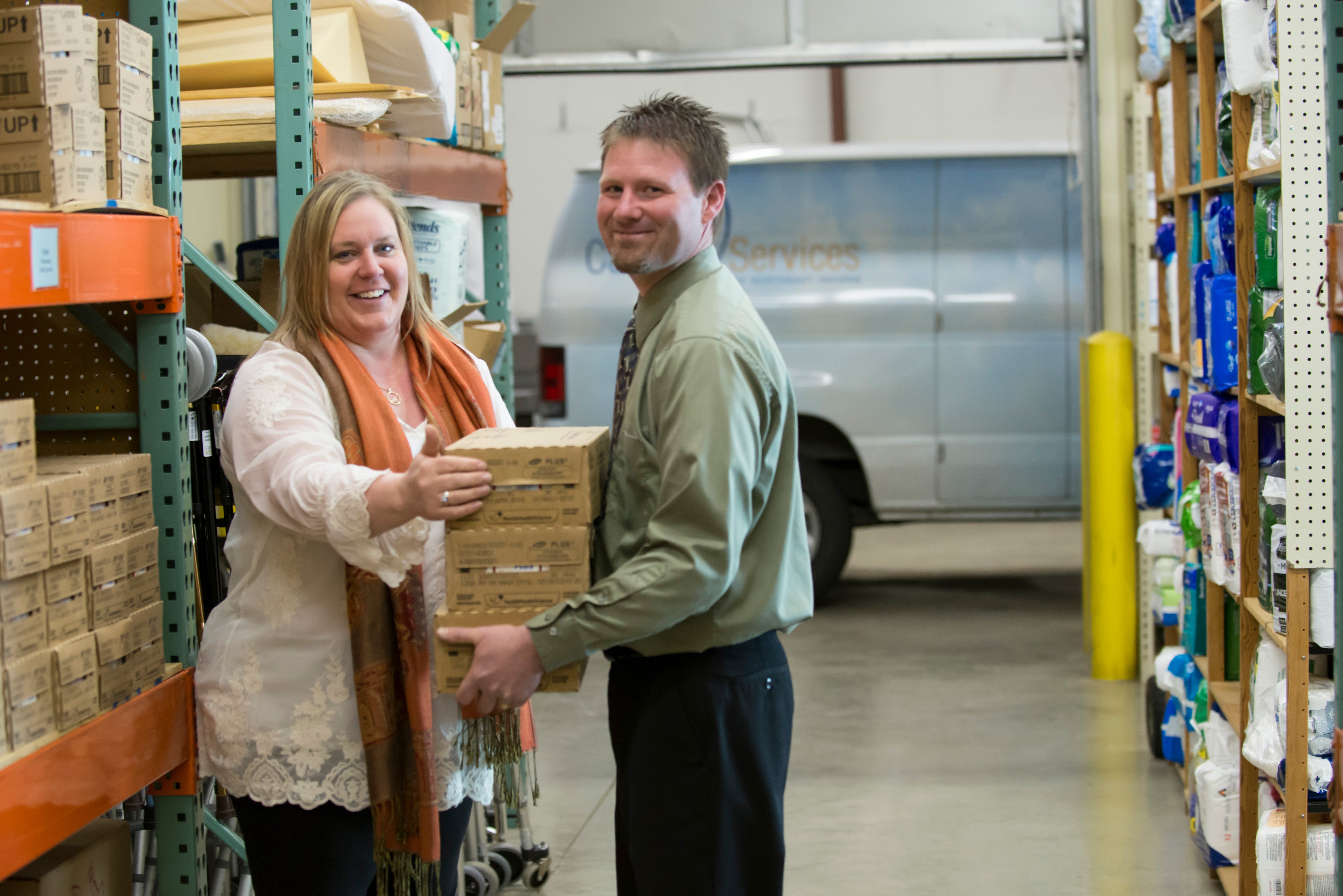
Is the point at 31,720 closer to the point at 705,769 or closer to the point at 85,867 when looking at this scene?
the point at 85,867

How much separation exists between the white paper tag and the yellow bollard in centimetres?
422

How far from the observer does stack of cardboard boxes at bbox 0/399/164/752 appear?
1.75m

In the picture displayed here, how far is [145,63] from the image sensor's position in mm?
2100

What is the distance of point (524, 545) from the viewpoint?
6.16ft

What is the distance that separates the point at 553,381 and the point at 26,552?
4491mm

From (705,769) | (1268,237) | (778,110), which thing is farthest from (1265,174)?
(778,110)

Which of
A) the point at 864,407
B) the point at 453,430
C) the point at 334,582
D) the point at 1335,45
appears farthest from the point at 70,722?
the point at 864,407

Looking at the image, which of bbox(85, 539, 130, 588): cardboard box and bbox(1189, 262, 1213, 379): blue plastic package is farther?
bbox(1189, 262, 1213, 379): blue plastic package

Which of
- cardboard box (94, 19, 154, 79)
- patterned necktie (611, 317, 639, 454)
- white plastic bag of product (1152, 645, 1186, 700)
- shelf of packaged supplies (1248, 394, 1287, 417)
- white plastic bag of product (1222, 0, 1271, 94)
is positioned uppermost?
white plastic bag of product (1222, 0, 1271, 94)

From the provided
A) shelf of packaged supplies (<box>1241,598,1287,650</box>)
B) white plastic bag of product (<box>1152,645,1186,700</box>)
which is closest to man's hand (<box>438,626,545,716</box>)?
shelf of packaged supplies (<box>1241,598,1287,650</box>)

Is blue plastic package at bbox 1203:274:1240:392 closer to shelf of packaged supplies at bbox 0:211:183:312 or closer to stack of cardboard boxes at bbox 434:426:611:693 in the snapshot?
stack of cardboard boxes at bbox 434:426:611:693

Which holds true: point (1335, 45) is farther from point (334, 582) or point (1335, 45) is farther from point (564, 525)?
point (334, 582)

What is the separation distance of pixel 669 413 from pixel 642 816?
630mm

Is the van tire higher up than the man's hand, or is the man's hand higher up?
the man's hand
